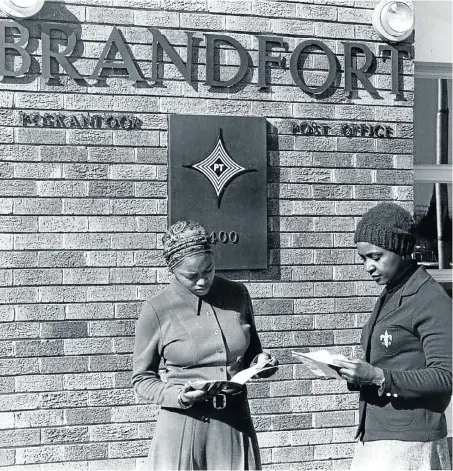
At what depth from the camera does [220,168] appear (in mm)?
6039

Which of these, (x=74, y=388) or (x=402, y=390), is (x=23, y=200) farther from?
(x=402, y=390)

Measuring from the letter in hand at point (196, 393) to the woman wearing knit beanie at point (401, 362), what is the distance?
52 centimetres

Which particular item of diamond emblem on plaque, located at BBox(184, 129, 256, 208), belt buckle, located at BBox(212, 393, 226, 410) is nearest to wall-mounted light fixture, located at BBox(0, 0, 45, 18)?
diamond emblem on plaque, located at BBox(184, 129, 256, 208)

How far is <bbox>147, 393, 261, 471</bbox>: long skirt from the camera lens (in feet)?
12.4

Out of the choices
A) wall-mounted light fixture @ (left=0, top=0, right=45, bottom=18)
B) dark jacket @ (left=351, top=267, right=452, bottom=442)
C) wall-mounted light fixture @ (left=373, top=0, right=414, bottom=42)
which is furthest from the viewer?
wall-mounted light fixture @ (left=373, top=0, right=414, bottom=42)

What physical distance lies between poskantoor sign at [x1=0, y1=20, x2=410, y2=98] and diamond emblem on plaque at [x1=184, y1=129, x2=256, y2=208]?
0.46m

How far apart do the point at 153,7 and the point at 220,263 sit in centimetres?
178

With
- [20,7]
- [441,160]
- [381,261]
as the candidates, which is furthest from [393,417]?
[441,160]

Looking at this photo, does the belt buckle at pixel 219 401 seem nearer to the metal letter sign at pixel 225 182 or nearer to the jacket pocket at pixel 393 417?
the jacket pocket at pixel 393 417

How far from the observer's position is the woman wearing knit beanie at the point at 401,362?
11.4ft

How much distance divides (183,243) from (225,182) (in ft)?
7.34

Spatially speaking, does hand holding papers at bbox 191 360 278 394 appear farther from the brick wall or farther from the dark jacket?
the brick wall

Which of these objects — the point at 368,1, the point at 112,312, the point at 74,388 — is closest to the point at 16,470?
the point at 74,388

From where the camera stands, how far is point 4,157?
5641 millimetres
